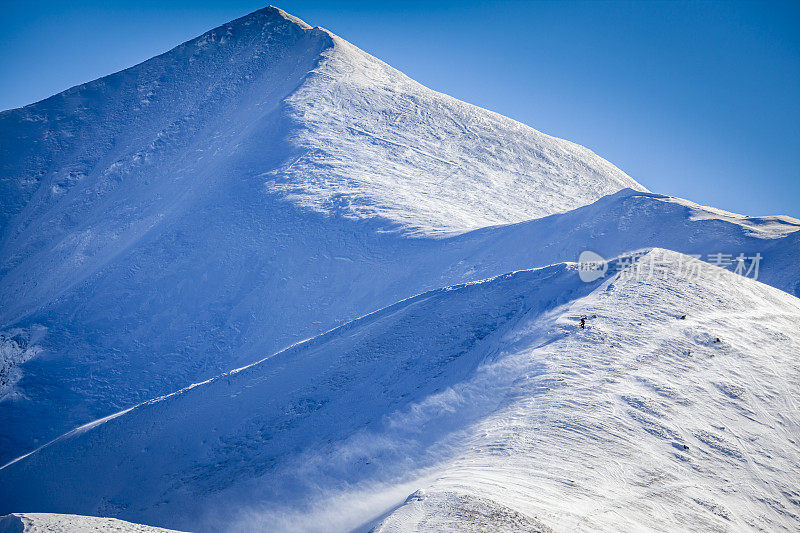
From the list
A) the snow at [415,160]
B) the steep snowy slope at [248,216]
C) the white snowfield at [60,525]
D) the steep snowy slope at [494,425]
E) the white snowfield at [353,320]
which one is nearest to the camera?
the white snowfield at [60,525]

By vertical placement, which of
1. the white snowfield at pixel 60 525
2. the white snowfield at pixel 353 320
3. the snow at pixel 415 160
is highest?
the snow at pixel 415 160

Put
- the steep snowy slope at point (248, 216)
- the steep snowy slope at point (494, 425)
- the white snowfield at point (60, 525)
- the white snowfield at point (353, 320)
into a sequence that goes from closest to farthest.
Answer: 1. the white snowfield at point (60, 525)
2. the steep snowy slope at point (494, 425)
3. the white snowfield at point (353, 320)
4. the steep snowy slope at point (248, 216)

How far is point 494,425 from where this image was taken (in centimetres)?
1448

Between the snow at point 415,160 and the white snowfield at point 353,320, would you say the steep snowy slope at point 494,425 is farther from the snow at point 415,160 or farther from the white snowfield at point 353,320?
the snow at point 415,160

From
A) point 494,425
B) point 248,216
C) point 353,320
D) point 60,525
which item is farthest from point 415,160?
point 60,525

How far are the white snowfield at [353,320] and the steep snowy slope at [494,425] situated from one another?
0.27 feet

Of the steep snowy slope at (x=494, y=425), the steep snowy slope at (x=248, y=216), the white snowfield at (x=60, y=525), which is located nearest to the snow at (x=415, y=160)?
the steep snowy slope at (x=248, y=216)

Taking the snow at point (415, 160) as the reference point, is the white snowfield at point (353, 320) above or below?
below

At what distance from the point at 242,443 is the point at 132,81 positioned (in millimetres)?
49637

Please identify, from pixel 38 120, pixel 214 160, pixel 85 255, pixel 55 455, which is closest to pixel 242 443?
pixel 55 455

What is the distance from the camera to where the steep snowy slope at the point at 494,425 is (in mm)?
11945

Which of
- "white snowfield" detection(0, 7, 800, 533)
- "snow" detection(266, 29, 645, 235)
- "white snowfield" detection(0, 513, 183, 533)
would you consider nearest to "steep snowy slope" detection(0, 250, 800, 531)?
"white snowfield" detection(0, 7, 800, 533)

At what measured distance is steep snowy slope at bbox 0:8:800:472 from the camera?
31078mm

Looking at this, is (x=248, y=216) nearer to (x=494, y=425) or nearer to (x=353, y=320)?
(x=353, y=320)
